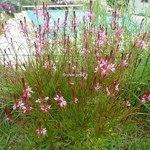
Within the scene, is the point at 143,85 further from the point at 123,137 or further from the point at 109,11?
the point at 109,11

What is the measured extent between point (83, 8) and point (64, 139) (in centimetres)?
263

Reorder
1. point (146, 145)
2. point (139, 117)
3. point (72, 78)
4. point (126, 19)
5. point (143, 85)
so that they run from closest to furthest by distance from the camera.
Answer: point (72, 78)
point (146, 145)
point (139, 117)
point (143, 85)
point (126, 19)

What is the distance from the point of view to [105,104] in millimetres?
1684

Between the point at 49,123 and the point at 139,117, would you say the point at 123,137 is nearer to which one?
the point at 139,117

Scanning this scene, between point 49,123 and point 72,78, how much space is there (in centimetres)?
39

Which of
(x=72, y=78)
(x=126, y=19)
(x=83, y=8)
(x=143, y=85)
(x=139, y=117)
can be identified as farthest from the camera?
(x=83, y=8)

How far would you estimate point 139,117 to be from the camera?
2207 millimetres

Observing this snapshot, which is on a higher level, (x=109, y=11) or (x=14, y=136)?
(x=109, y=11)

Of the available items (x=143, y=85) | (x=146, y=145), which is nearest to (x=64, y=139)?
(x=146, y=145)

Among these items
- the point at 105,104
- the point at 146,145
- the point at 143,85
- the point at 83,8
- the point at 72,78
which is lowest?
the point at 146,145

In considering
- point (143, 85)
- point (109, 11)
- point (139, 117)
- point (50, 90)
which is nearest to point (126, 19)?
point (109, 11)

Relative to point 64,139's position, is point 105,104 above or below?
above

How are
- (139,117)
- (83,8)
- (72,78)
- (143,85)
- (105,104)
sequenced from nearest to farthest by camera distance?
(105,104)
(72,78)
(139,117)
(143,85)
(83,8)

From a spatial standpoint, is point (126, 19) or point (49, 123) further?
point (126, 19)
